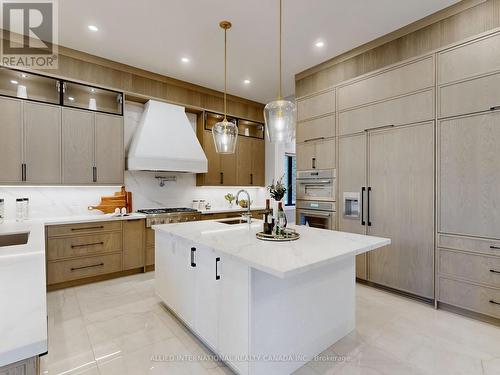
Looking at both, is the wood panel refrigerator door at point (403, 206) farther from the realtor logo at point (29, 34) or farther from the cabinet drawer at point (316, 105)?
the realtor logo at point (29, 34)

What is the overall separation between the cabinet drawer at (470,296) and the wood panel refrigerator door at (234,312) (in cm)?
229

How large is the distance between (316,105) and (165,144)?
238 cm

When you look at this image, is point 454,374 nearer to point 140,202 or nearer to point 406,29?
point 406,29

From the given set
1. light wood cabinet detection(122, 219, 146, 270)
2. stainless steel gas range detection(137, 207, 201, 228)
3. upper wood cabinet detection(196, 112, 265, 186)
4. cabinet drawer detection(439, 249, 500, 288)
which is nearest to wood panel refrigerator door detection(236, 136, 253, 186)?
upper wood cabinet detection(196, 112, 265, 186)

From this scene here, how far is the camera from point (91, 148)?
3693 millimetres

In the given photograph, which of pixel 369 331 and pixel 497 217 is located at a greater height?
pixel 497 217

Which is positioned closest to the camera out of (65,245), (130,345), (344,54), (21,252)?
(21,252)

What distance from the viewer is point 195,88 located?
4684 mm

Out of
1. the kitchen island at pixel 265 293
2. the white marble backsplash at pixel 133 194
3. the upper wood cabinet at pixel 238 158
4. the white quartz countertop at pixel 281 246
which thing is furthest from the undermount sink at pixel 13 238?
the upper wood cabinet at pixel 238 158

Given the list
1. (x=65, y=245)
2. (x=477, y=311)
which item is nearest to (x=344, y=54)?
(x=477, y=311)

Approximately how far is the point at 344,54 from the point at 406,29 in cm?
77

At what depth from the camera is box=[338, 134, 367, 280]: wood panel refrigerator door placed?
3404 millimetres

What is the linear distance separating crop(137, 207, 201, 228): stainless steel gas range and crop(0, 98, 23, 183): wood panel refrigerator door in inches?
62.2

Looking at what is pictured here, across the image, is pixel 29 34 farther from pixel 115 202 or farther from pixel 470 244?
pixel 470 244
